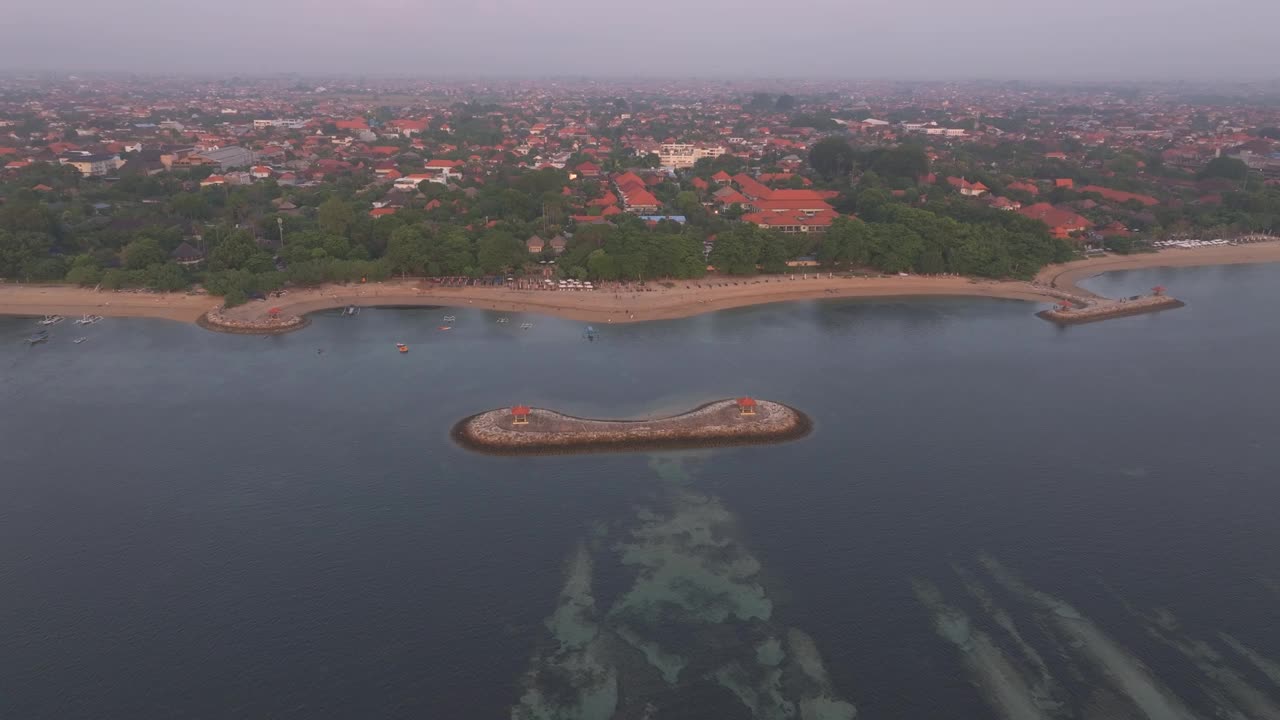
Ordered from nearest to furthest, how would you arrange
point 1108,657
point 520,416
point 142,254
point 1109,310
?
point 1108,657 < point 520,416 < point 1109,310 < point 142,254

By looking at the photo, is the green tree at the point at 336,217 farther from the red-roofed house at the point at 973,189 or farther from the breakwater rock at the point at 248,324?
the red-roofed house at the point at 973,189

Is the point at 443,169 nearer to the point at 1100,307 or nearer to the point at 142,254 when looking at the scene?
the point at 142,254

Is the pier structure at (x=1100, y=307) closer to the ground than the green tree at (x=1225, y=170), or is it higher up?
closer to the ground

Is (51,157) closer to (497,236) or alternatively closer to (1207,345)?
(497,236)

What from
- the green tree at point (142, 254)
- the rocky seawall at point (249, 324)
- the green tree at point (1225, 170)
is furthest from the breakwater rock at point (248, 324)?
the green tree at point (1225, 170)

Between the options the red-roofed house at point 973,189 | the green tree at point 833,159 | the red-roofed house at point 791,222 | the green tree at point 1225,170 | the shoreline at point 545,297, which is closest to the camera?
the shoreline at point 545,297

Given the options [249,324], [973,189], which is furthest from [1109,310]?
[249,324]
